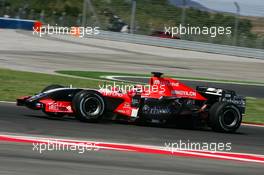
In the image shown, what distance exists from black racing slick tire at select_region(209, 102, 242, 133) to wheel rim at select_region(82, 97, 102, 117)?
1.74m

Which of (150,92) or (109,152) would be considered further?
(150,92)

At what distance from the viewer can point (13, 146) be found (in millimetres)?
7836

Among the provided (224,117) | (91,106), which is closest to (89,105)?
(91,106)

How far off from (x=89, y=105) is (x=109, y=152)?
236 cm

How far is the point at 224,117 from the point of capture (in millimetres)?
10750

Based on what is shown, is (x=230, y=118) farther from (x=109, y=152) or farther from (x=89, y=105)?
(x=109, y=152)

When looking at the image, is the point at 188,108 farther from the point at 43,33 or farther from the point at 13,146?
the point at 43,33

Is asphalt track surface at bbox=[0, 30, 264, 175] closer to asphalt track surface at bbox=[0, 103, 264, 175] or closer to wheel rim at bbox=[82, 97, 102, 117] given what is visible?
asphalt track surface at bbox=[0, 103, 264, 175]

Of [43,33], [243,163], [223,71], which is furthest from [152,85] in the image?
[43,33]

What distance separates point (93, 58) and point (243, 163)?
61.9ft

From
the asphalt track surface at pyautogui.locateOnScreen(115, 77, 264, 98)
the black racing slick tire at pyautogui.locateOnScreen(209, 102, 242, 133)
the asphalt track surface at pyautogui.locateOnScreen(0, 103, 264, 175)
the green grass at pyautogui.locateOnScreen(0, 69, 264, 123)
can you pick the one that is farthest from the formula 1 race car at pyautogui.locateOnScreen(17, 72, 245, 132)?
the asphalt track surface at pyautogui.locateOnScreen(115, 77, 264, 98)

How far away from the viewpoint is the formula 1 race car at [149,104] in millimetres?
10328

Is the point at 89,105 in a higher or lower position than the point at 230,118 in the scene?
higher

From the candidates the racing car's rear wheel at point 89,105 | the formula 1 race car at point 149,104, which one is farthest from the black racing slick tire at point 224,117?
the racing car's rear wheel at point 89,105
